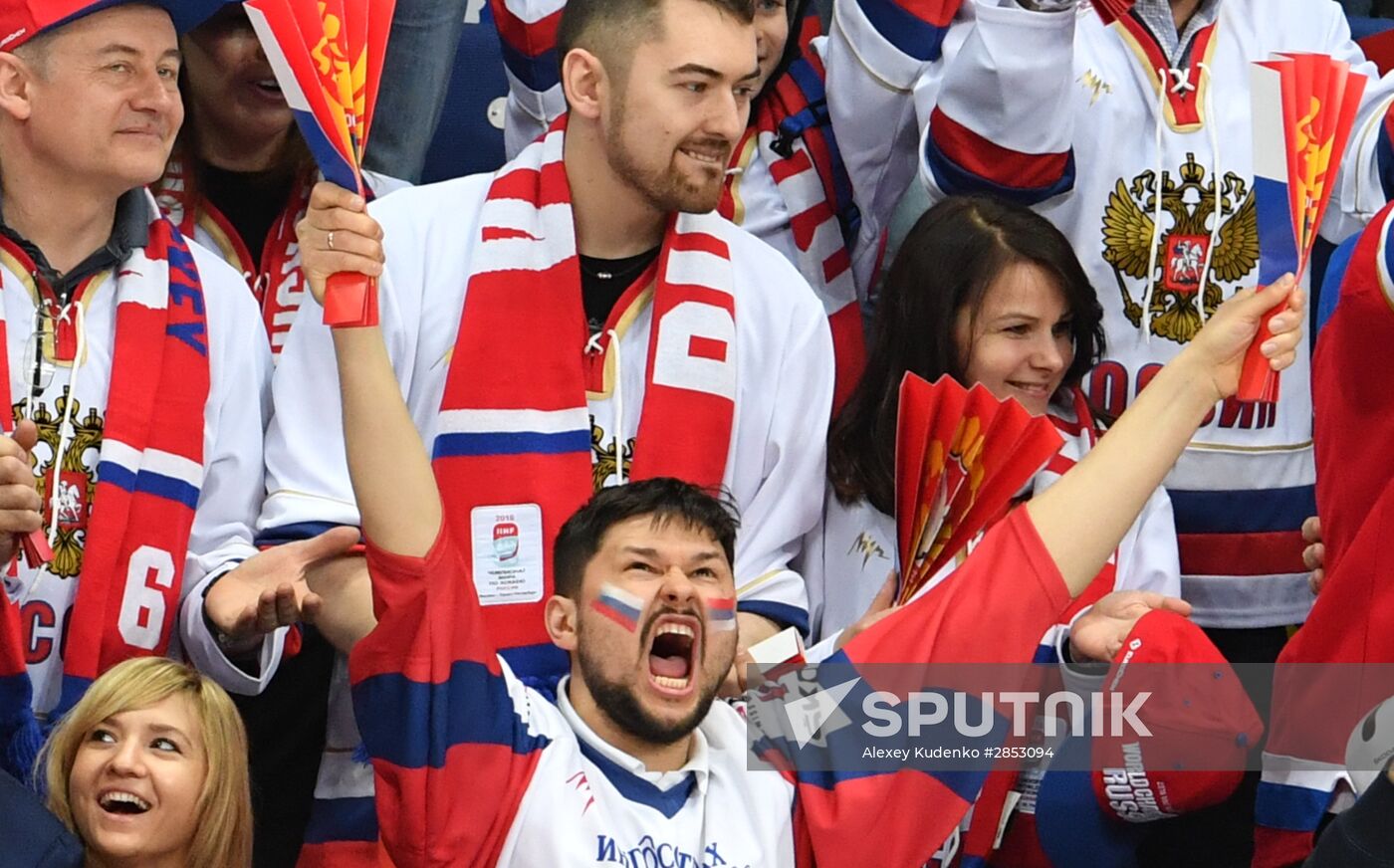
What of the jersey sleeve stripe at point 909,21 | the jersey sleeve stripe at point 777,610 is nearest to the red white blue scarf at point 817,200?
the jersey sleeve stripe at point 909,21

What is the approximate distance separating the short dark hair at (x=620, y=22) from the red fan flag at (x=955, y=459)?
771 millimetres

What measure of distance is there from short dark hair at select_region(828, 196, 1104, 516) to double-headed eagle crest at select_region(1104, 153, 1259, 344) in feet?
0.40

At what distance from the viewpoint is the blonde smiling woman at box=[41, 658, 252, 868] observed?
293 cm

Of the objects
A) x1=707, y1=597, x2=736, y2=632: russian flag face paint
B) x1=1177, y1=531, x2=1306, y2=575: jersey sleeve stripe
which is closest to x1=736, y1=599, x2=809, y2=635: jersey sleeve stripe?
x1=707, y1=597, x2=736, y2=632: russian flag face paint

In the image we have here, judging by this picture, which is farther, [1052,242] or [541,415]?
[1052,242]

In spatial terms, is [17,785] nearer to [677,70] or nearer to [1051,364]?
[677,70]

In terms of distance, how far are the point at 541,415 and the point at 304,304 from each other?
0.40m

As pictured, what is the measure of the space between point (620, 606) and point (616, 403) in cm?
64

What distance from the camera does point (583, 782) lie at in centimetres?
278

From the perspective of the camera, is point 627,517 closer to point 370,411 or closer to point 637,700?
point 637,700

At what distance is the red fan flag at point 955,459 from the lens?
2.99 m

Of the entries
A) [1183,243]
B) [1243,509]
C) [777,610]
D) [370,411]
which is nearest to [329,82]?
[370,411]

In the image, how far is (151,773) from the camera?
2963mm

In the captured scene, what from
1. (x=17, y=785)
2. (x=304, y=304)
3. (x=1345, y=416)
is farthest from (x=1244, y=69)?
(x=17, y=785)
